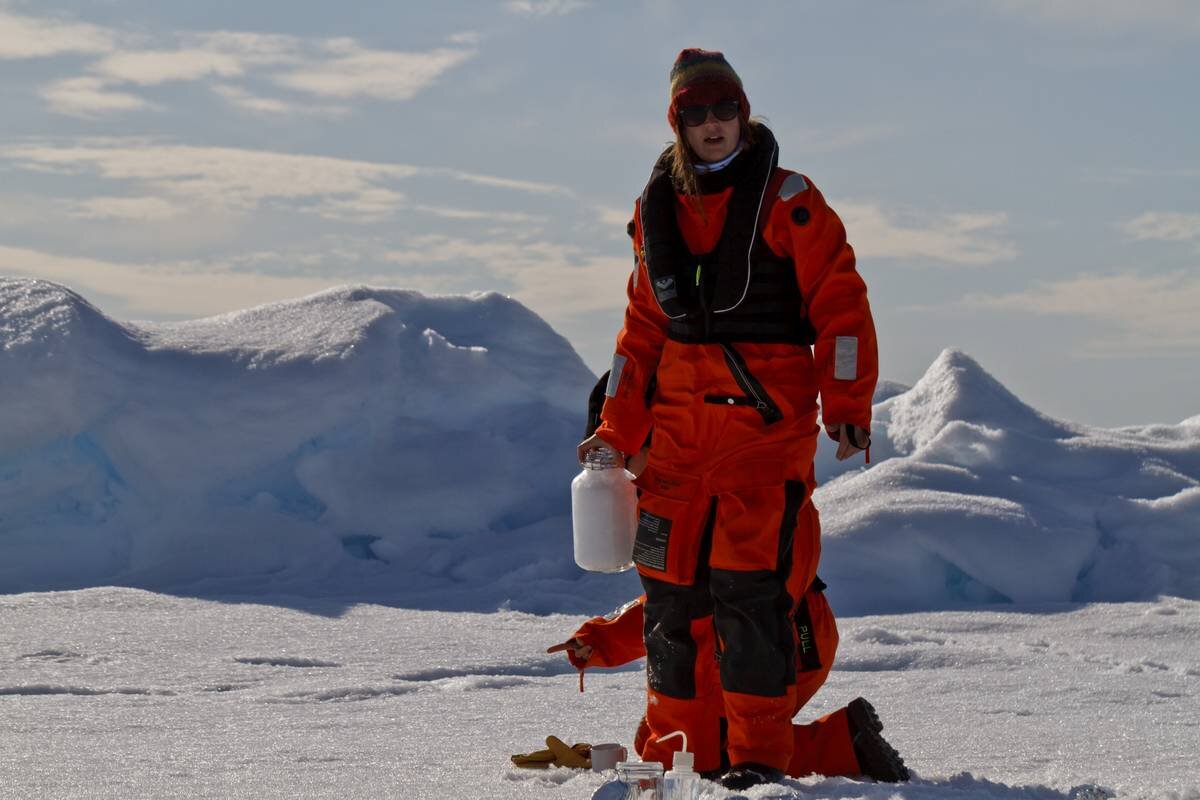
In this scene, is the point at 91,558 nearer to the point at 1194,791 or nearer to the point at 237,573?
the point at 237,573

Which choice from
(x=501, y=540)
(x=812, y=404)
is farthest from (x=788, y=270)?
(x=501, y=540)

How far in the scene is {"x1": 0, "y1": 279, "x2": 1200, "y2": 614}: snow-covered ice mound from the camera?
8.12 metres

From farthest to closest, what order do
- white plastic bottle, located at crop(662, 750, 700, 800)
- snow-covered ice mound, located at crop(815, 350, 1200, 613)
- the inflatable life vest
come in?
1. snow-covered ice mound, located at crop(815, 350, 1200, 613)
2. the inflatable life vest
3. white plastic bottle, located at crop(662, 750, 700, 800)

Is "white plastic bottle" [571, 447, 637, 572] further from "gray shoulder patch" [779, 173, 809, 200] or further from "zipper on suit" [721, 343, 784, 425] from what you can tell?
"gray shoulder patch" [779, 173, 809, 200]

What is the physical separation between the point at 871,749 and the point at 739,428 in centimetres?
80

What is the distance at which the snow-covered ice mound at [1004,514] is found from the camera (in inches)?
317

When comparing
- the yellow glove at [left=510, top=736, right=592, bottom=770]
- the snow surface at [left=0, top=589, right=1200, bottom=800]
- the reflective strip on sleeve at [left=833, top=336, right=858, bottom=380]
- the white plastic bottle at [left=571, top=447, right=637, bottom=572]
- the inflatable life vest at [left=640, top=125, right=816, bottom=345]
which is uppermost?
the inflatable life vest at [left=640, top=125, right=816, bottom=345]

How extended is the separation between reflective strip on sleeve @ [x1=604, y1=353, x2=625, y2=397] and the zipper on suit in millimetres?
389

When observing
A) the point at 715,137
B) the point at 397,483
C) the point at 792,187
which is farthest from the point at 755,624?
the point at 397,483

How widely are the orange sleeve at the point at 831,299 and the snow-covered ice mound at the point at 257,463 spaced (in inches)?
205

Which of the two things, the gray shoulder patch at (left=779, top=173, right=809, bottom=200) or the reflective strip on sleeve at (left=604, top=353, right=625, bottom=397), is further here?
the reflective strip on sleeve at (left=604, top=353, right=625, bottom=397)

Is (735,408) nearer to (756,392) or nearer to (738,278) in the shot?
(756,392)

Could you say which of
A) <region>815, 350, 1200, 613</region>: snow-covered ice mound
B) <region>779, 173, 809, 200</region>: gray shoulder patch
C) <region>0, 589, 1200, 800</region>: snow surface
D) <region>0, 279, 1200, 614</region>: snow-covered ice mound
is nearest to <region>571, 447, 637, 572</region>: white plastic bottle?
<region>0, 589, 1200, 800</region>: snow surface

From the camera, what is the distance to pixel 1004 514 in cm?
823
